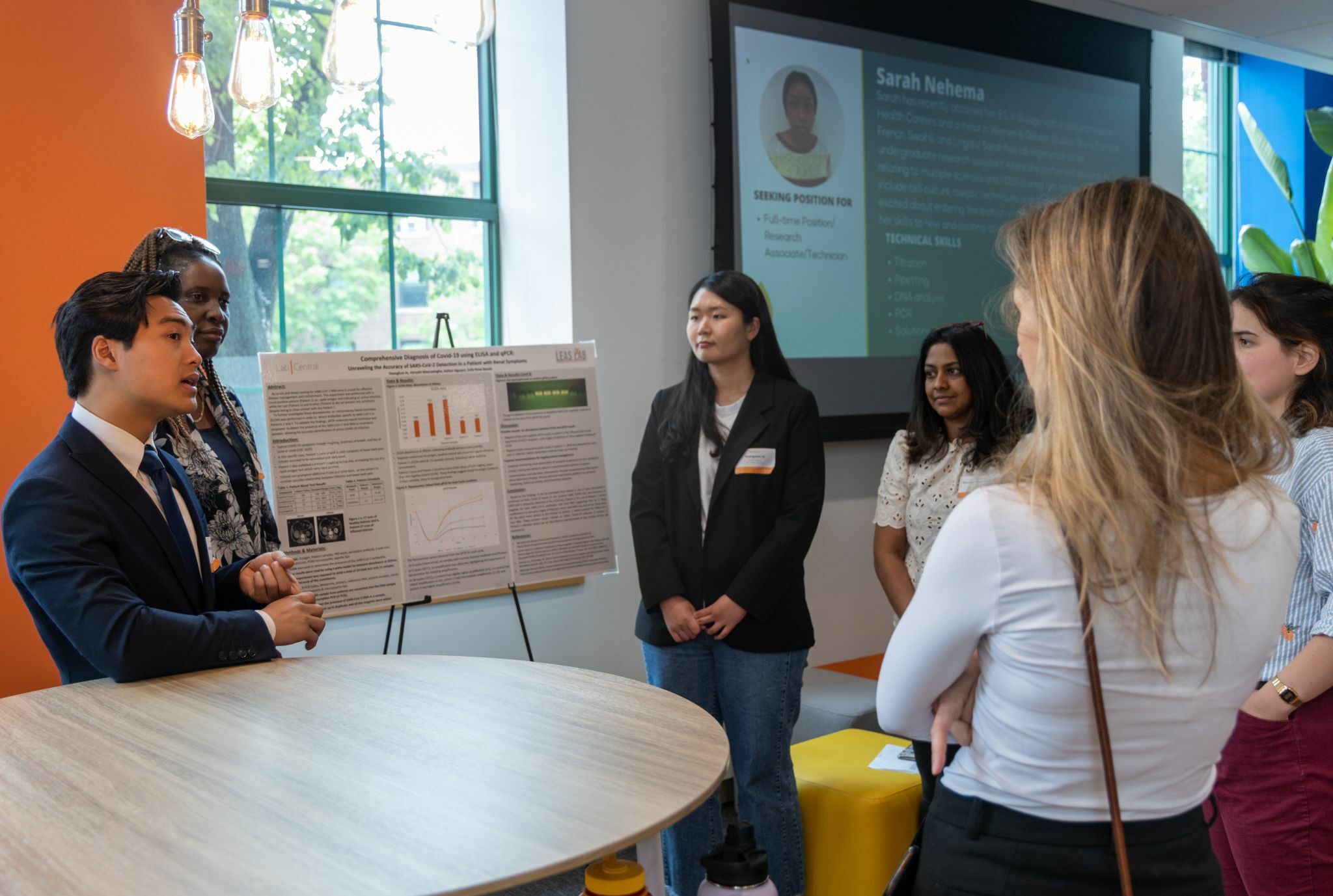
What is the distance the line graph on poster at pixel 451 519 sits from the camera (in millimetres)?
3379

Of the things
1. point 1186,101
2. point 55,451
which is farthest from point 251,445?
point 1186,101

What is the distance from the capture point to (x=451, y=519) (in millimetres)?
3438

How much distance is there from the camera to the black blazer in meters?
3.01

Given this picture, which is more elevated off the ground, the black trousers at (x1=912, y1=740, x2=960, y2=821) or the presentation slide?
the presentation slide

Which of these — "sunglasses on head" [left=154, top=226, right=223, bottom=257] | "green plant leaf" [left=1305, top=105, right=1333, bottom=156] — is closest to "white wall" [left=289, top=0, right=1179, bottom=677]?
"sunglasses on head" [left=154, top=226, right=223, bottom=257]

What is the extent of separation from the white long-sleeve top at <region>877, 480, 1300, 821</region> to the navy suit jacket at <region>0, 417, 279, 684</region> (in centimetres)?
130

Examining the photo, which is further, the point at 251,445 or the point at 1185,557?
the point at 251,445

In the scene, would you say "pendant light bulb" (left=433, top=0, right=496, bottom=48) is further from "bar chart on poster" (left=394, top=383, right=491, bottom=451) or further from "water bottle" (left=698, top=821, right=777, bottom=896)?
"bar chart on poster" (left=394, top=383, right=491, bottom=451)

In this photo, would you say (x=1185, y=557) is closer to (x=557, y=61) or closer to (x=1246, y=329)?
(x=1246, y=329)

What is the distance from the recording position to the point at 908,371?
197 inches

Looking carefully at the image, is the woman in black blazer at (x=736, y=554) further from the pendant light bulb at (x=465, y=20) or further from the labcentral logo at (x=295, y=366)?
the pendant light bulb at (x=465, y=20)

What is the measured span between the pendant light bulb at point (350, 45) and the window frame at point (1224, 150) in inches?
257

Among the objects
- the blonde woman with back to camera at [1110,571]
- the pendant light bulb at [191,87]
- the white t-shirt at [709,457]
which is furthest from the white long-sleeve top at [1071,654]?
the white t-shirt at [709,457]

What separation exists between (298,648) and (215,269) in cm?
138
